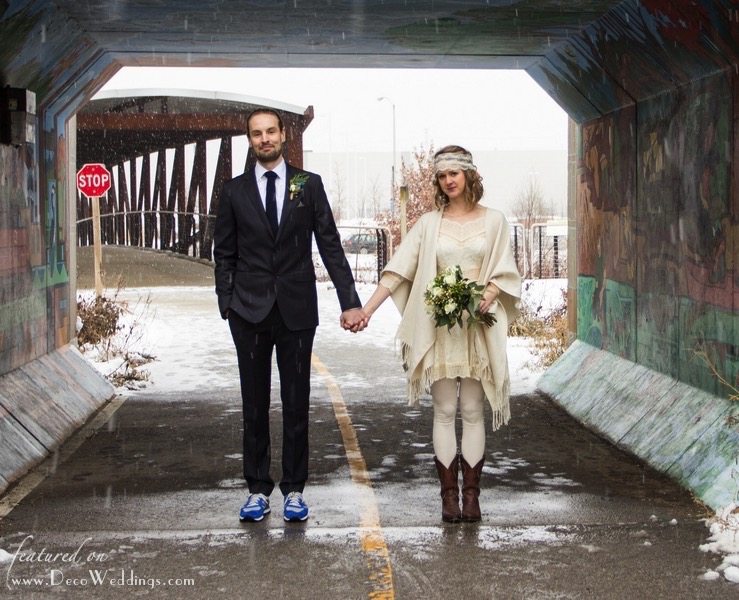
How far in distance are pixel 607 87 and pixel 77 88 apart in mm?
5418

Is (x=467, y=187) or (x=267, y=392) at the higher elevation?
(x=467, y=187)

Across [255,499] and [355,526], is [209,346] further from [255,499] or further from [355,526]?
[355,526]

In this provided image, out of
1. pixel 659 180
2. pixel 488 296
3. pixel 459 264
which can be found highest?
pixel 659 180

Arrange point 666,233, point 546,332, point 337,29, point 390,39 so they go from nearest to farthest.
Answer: point 666,233 → point 337,29 → point 390,39 → point 546,332

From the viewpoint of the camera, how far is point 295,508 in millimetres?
6730

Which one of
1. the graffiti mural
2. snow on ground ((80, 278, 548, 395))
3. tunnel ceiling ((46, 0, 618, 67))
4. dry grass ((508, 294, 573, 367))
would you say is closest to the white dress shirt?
tunnel ceiling ((46, 0, 618, 67))

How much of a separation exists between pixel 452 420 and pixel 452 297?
2.61ft

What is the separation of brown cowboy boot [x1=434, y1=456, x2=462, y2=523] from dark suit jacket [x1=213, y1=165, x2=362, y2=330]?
3.91 feet

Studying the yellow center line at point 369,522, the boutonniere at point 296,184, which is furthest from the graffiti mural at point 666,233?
the boutonniere at point 296,184

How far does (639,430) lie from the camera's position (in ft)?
30.6

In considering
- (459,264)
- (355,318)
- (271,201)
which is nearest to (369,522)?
(355,318)

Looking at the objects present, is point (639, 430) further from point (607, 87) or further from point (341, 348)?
point (341, 348)

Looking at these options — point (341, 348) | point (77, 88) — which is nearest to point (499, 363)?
point (77, 88)

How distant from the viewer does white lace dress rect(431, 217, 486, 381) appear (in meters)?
6.77
